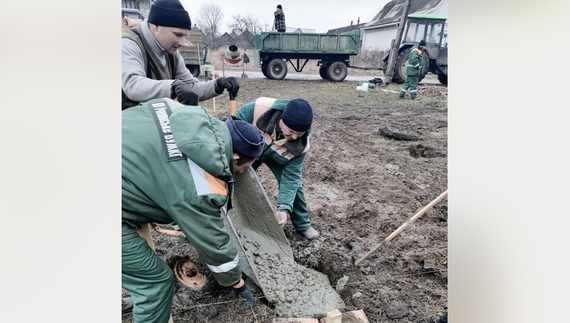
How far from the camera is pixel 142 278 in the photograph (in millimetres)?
1300

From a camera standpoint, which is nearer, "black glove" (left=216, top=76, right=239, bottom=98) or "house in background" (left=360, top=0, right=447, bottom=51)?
"black glove" (left=216, top=76, right=239, bottom=98)

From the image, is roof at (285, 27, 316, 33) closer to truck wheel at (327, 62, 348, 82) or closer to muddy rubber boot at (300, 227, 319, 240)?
truck wheel at (327, 62, 348, 82)

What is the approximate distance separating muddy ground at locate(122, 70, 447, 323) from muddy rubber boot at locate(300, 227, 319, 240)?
0.03 metres

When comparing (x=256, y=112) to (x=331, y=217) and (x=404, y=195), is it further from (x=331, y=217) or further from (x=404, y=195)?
(x=404, y=195)

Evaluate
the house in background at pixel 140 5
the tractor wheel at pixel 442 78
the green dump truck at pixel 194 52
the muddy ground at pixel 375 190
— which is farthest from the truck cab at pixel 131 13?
the tractor wheel at pixel 442 78

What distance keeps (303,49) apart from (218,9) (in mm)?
402

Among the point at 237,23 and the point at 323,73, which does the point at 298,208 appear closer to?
the point at 323,73

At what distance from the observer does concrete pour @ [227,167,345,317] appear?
1.55 metres

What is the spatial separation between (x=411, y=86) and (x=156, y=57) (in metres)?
1.11

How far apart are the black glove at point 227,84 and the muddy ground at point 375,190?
6.8 inches

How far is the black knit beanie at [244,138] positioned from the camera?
1.29 meters

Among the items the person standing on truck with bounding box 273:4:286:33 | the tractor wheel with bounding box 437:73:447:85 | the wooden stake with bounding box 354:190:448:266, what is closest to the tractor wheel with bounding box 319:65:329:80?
the person standing on truck with bounding box 273:4:286:33

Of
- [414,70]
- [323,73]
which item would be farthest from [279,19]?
[414,70]

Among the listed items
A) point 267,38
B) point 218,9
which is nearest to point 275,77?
point 267,38
